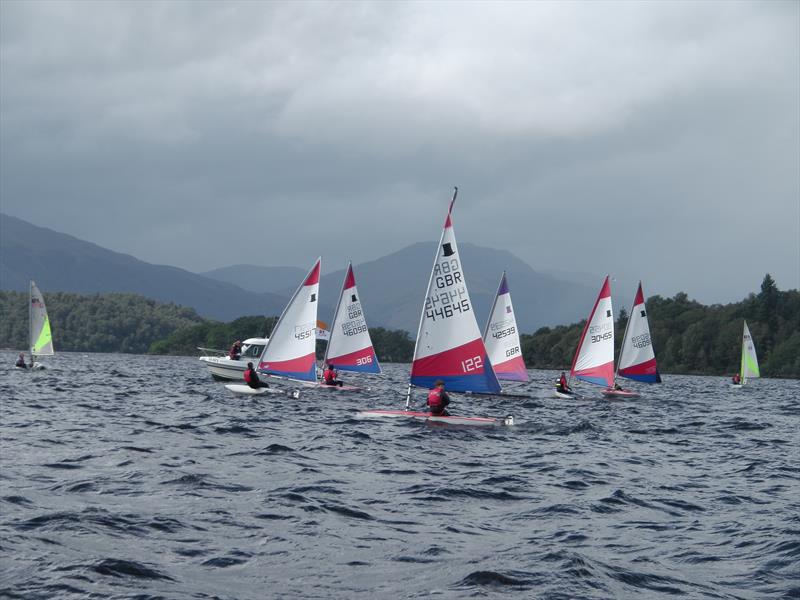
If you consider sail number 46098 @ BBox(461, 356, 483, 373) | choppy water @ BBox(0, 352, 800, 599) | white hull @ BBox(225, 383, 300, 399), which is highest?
sail number 46098 @ BBox(461, 356, 483, 373)

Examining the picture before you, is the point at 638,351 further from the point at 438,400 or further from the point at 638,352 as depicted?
the point at 438,400

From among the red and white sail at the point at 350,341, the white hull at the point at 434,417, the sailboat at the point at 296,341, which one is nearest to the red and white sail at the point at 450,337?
the white hull at the point at 434,417

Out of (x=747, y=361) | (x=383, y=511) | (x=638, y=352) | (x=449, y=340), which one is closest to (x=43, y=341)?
(x=638, y=352)

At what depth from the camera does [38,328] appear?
2842 inches

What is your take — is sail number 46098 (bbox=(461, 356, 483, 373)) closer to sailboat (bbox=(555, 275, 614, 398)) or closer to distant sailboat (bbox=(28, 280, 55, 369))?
sailboat (bbox=(555, 275, 614, 398))

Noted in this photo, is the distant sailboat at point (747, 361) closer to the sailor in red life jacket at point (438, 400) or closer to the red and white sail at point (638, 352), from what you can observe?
the red and white sail at point (638, 352)

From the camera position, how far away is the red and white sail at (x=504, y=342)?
179 feet

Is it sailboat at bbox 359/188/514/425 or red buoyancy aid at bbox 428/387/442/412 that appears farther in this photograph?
sailboat at bbox 359/188/514/425

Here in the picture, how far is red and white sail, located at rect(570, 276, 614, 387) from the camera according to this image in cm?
5294

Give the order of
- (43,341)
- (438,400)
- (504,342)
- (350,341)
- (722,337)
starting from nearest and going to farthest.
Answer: (438,400)
(350,341)
(504,342)
(43,341)
(722,337)

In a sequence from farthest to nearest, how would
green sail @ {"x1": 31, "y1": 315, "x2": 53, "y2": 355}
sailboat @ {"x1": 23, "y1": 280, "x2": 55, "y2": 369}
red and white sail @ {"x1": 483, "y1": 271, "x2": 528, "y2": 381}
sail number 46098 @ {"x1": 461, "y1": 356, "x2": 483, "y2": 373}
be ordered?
green sail @ {"x1": 31, "y1": 315, "x2": 53, "y2": 355}
sailboat @ {"x1": 23, "y1": 280, "x2": 55, "y2": 369}
red and white sail @ {"x1": 483, "y1": 271, "x2": 528, "y2": 381}
sail number 46098 @ {"x1": 461, "y1": 356, "x2": 483, "y2": 373}

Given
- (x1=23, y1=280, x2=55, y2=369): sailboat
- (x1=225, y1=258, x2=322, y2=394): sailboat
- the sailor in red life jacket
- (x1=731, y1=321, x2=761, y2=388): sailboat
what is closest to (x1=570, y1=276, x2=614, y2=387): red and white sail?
(x1=225, y1=258, x2=322, y2=394): sailboat

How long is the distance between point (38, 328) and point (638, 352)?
45.5 metres

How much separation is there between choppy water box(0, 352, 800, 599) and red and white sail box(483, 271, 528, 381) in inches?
914
